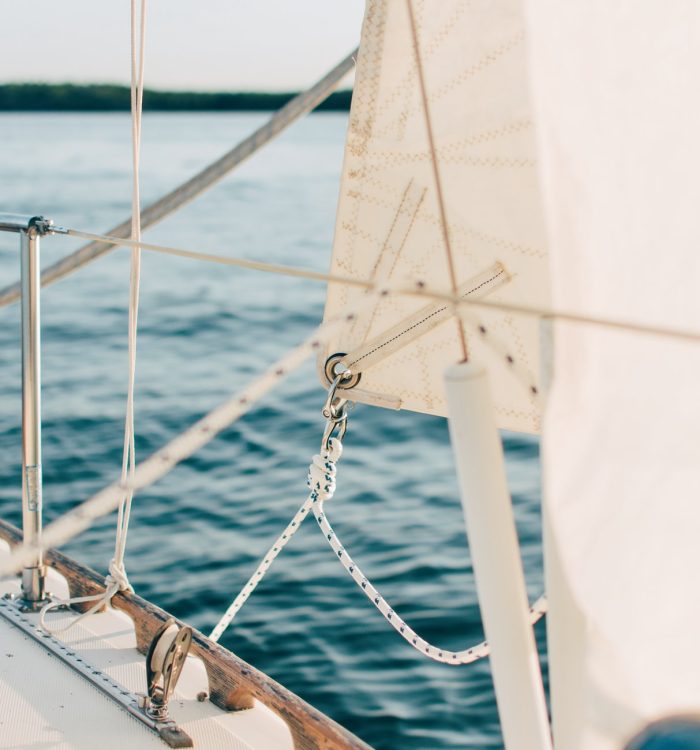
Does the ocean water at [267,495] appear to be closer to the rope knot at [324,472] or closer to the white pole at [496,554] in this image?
the rope knot at [324,472]

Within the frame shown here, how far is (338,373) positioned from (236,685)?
53 centimetres

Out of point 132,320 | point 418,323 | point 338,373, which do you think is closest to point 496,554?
point 418,323

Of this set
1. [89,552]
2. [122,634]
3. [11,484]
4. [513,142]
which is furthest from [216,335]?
[513,142]

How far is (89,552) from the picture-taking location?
16.0 feet

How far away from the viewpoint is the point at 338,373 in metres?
1.72

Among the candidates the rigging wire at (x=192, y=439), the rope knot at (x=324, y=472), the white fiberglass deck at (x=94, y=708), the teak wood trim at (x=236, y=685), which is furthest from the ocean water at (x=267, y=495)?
the rigging wire at (x=192, y=439)

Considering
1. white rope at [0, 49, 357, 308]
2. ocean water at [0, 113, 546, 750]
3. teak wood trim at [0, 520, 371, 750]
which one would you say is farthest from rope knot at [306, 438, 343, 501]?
ocean water at [0, 113, 546, 750]

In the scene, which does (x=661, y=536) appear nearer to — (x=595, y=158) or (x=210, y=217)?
(x=595, y=158)

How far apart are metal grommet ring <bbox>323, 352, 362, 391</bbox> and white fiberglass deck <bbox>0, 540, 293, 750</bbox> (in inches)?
21.2

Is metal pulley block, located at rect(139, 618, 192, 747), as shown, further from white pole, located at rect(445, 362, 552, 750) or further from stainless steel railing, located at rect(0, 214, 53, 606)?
white pole, located at rect(445, 362, 552, 750)

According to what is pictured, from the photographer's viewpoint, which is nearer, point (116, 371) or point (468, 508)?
point (468, 508)

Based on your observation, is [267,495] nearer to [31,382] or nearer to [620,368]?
[31,382]

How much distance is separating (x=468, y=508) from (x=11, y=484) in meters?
5.04

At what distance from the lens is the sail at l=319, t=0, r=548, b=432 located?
1497 millimetres
